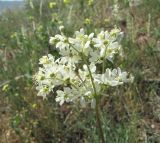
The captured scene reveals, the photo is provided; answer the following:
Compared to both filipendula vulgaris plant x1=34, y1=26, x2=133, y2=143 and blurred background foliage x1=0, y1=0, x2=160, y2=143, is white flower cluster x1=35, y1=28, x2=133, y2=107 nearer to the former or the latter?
filipendula vulgaris plant x1=34, y1=26, x2=133, y2=143

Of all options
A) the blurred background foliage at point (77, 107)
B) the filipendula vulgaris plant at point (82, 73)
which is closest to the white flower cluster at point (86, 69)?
the filipendula vulgaris plant at point (82, 73)

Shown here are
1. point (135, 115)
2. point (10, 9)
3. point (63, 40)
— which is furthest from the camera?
point (10, 9)

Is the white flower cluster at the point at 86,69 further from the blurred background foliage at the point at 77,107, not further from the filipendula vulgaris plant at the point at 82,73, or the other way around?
the blurred background foliage at the point at 77,107

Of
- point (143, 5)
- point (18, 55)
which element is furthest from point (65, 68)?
point (143, 5)

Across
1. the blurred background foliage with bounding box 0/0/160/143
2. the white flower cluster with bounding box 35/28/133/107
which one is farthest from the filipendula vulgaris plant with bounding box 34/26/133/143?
the blurred background foliage with bounding box 0/0/160/143

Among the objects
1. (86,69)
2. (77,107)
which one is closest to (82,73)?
(86,69)

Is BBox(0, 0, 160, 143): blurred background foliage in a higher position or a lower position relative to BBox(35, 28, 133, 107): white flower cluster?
lower

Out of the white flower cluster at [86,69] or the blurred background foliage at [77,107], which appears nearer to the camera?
the white flower cluster at [86,69]

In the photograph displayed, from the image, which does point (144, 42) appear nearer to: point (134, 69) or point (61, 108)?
point (134, 69)
